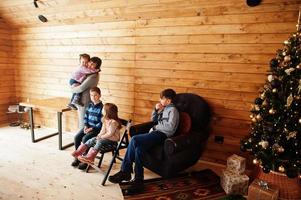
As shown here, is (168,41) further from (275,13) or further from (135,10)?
(275,13)

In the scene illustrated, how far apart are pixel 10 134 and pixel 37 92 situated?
2.95ft

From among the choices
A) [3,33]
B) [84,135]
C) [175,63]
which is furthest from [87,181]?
[3,33]

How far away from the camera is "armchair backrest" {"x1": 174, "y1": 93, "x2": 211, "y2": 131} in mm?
3061

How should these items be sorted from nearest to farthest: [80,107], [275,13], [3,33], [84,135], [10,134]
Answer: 1. [275,13]
2. [84,135]
3. [80,107]
4. [10,134]
5. [3,33]

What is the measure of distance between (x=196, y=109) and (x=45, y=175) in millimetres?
1935

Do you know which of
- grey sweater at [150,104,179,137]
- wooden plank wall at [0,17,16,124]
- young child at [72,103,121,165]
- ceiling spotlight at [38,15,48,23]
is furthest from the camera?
wooden plank wall at [0,17,16,124]

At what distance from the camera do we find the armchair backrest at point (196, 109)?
3061mm

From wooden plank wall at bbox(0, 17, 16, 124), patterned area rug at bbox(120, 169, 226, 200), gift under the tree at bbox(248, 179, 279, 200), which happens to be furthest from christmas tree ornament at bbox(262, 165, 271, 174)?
wooden plank wall at bbox(0, 17, 16, 124)

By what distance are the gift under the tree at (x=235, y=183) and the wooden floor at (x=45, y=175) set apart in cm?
54

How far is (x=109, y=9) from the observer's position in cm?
354

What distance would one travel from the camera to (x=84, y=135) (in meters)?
3.32

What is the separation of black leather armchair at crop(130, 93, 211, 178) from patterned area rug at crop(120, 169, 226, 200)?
0.45ft

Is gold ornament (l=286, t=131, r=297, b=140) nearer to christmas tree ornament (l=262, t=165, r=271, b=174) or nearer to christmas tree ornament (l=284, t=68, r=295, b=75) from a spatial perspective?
christmas tree ornament (l=262, t=165, r=271, b=174)

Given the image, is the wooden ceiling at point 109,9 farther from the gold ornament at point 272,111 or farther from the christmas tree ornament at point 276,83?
the gold ornament at point 272,111
